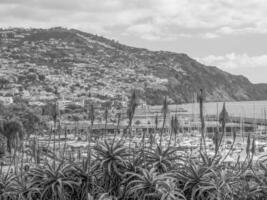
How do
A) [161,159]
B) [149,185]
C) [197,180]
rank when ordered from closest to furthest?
[149,185]
[197,180]
[161,159]

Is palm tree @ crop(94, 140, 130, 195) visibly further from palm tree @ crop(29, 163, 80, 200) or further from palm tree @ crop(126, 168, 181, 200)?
palm tree @ crop(29, 163, 80, 200)

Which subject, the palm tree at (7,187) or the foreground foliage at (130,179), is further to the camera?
the palm tree at (7,187)

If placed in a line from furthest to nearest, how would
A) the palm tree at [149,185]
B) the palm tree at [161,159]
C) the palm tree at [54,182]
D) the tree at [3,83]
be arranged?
the tree at [3,83] < the palm tree at [161,159] < the palm tree at [54,182] < the palm tree at [149,185]

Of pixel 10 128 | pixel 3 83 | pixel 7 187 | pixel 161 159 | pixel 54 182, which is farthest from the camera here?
pixel 3 83

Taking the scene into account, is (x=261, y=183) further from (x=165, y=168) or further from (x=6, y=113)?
(x=6, y=113)

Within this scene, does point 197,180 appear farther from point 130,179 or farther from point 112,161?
point 112,161

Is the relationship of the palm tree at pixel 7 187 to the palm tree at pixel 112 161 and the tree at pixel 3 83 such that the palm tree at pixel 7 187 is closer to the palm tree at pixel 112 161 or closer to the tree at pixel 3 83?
the palm tree at pixel 112 161

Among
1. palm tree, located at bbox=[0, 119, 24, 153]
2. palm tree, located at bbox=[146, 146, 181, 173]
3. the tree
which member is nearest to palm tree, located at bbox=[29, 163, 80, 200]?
palm tree, located at bbox=[146, 146, 181, 173]

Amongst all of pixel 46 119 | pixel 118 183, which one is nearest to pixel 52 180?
pixel 118 183

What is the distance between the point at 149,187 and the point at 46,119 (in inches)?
2006

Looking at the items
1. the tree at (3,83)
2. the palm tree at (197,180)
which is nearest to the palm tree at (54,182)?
the palm tree at (197,180)

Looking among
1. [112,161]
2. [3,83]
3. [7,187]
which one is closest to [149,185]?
[112,161]

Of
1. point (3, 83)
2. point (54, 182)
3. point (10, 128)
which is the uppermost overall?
point (3, 83)

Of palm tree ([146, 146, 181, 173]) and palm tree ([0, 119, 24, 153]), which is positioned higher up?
palm tree ([146, 146, 181, 173])
